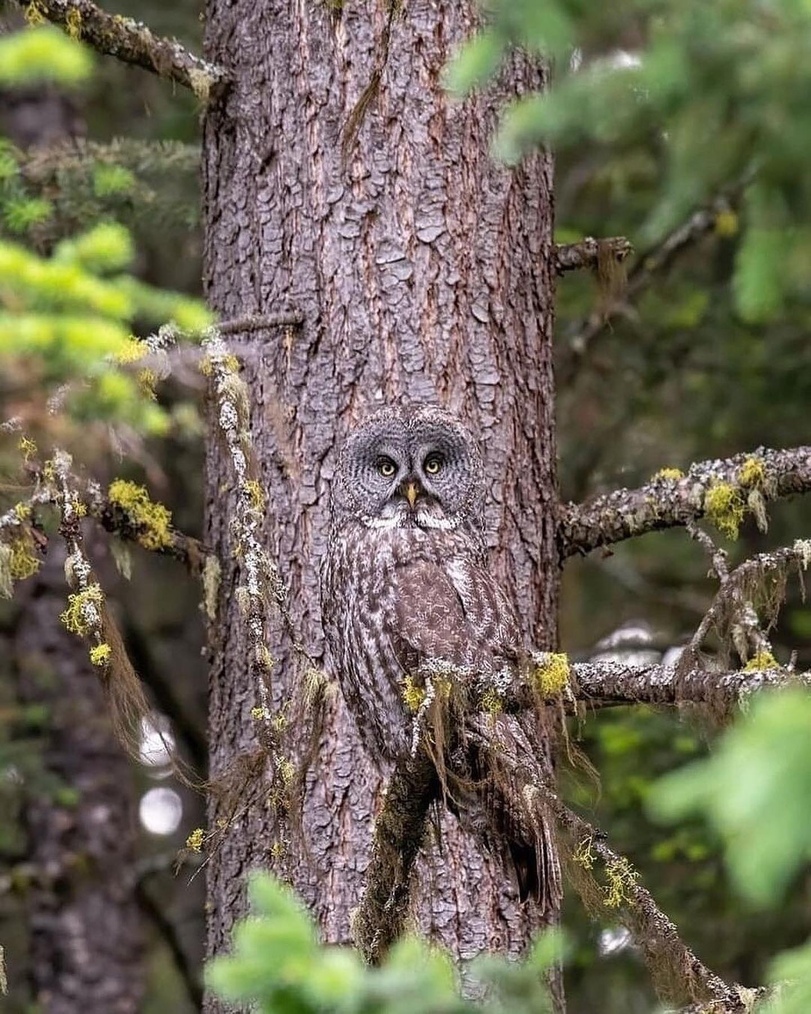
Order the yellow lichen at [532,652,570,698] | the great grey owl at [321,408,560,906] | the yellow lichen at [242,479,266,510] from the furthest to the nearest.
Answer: the great grey owl at [321,408,560,906] < the yellow lichen at [242,479,266,510] < the yellow lichen at [532,652,570,698]

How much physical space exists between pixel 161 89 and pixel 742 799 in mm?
7500

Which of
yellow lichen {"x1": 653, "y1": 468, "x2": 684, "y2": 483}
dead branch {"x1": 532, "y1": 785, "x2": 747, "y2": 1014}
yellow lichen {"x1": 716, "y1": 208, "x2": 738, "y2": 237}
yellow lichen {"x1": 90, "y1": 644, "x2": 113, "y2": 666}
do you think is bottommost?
dead branch {"x1": 532, "y1": 785, "x2": 747, "y2": 1014}

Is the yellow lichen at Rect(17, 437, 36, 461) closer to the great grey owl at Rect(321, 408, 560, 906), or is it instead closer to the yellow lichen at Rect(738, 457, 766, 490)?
the great grey owl at Rect(321, 408, 560, 906)

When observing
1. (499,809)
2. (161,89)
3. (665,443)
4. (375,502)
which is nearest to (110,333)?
(499,809)

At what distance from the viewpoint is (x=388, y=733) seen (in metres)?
4.29

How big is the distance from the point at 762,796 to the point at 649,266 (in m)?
5.25

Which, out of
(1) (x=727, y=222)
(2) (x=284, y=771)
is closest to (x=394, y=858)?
(2) (x=284, y=771)

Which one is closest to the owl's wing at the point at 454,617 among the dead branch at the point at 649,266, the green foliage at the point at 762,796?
the dead branch at the point at 649,266

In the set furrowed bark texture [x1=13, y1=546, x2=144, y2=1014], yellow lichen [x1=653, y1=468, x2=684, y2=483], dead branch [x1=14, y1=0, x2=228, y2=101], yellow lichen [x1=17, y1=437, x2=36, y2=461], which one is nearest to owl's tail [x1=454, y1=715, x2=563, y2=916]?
yellow lichen [x1=653, y1=468, x2=684, y2=483]

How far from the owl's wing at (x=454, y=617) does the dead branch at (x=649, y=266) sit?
7.54ft

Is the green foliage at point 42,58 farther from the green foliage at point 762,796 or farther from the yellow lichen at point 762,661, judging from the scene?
the yellow lichen at point 762,661

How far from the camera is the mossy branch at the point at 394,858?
3244 millimetres

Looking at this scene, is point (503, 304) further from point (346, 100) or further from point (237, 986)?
point (237, 986)

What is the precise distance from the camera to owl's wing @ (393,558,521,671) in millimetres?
4211
